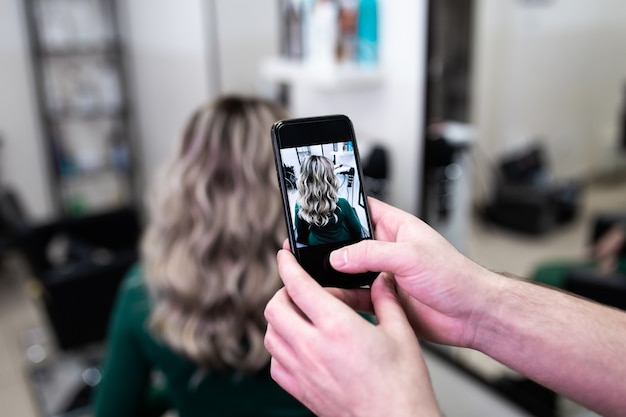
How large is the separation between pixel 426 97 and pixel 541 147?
1.11 ft

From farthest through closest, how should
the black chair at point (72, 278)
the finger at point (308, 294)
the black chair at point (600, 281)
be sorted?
Result: the black chair at point (72, 278) < the black chair at point (600, 281) < the finger at point (308, 294)

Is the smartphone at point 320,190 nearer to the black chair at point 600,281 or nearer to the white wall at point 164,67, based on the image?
the black chair at point 600,281

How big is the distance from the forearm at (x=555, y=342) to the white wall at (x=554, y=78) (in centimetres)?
89

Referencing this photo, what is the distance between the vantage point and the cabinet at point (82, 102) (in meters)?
3.59

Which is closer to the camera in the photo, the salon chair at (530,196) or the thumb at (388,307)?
the thumb at (388,307)

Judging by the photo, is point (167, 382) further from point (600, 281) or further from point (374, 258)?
point (600, 281)

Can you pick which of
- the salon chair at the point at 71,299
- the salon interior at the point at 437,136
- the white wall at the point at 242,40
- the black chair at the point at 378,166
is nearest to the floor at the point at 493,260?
the salon interior at the point at 437,136

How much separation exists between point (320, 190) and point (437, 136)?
1165mm

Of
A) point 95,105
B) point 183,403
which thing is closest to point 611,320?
point 183,403

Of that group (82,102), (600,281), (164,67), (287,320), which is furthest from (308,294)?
(82,102)

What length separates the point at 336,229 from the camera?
482 mm

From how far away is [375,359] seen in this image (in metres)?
0.42

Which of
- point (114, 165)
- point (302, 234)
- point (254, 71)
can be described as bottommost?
point (114, 165)

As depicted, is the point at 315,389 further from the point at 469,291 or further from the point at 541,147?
the point at 541,147
